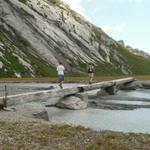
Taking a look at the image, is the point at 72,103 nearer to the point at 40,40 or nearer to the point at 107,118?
the point at 107,118

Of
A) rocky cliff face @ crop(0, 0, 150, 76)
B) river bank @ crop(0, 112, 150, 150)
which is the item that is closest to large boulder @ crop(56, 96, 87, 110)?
river bank @ crop(0, 112, 150, 150)

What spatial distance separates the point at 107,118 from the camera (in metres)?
34.8

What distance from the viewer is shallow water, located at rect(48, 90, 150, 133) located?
2964 cm

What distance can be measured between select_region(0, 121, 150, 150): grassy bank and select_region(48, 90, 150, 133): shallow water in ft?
18.5

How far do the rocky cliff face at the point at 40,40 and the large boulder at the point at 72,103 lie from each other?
72191 mm

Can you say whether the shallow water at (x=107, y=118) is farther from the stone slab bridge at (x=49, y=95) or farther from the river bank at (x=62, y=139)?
the river bank at (x=62, y=139)

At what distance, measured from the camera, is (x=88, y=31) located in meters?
189

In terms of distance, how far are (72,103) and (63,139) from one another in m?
22.2

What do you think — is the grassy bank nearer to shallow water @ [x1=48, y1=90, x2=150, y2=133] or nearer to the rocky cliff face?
shallow water @ [x1=48, y1=90, x2=150, y2=133]

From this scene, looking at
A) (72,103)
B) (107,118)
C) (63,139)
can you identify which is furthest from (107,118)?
(63,139)

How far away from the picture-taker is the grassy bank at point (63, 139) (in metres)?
18.8

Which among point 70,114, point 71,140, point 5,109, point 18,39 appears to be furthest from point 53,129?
point 18,39

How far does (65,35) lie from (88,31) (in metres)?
25.8

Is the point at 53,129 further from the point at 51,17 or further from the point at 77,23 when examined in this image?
the point at 77,23
